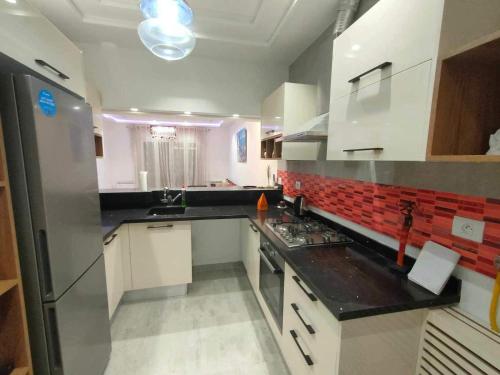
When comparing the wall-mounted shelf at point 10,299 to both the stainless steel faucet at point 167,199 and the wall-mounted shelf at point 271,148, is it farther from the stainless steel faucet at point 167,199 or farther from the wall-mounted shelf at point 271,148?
the wall-mounted shelf at point 271,148

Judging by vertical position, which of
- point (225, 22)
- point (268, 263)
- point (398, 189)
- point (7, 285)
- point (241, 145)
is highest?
point (225, 22)

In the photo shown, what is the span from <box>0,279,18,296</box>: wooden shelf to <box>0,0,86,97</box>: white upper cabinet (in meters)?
0.90

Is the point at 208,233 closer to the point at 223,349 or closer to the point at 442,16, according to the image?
the point at 223,349

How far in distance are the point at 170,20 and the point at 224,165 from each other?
15.3 feet

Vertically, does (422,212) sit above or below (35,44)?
below

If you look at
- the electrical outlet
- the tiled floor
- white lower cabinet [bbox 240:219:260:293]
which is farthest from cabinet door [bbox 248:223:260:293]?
the electrical outlet

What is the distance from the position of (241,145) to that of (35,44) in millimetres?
3565

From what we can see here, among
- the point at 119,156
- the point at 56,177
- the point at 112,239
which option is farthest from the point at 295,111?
the point at 119,156

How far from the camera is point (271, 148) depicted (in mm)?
2531

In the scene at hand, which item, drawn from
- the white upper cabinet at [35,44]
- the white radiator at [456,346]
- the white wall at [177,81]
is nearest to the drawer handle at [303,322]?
the white radiator at [456,346]

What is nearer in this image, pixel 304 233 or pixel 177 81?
pixel 304 233

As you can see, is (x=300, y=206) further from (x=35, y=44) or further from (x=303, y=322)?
(x=35, y=44)

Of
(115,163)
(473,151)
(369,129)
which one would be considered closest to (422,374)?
(473,151)

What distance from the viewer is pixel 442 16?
71cm
